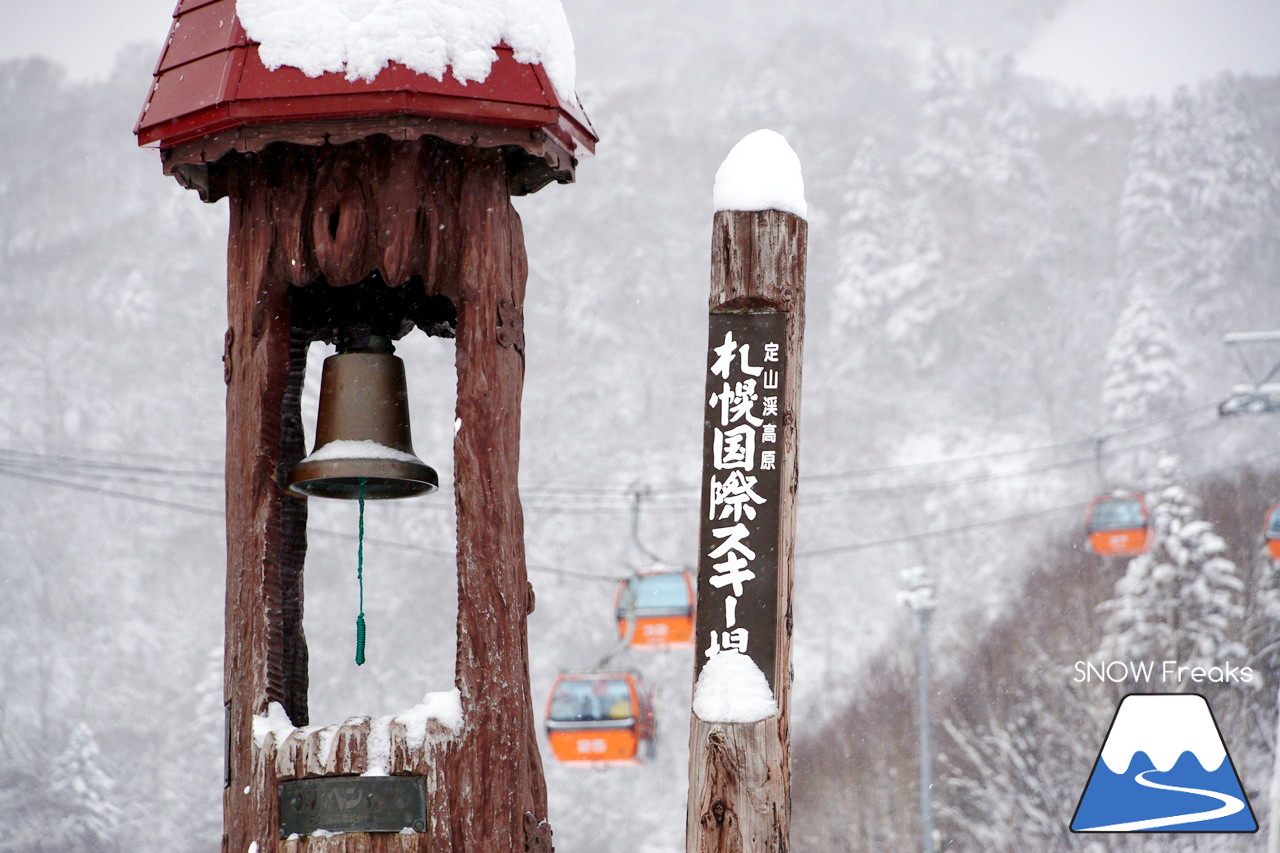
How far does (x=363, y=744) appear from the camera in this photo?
3.34 m

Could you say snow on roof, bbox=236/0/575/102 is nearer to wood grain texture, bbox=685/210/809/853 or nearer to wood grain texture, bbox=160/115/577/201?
wood grain texture, bbox=160/115/577/201

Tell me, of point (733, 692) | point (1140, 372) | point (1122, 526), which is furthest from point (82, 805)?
point (733, 692)

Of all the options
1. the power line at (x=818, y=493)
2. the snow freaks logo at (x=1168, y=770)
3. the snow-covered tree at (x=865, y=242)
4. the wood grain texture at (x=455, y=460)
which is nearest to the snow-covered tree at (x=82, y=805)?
the power line at (x=818, y=493)

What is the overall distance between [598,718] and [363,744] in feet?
42.7

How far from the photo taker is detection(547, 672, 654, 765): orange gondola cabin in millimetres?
16109

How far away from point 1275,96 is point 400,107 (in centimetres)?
6244

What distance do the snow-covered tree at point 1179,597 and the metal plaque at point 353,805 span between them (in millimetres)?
A: 19722

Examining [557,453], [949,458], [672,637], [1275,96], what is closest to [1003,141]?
[1275,96]

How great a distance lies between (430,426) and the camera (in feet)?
165

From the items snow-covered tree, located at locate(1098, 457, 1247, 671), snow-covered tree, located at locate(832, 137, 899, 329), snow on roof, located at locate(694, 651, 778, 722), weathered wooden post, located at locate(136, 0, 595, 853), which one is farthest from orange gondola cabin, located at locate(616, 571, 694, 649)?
snow-covered tree, located at locate(832, 137, 899, 329)

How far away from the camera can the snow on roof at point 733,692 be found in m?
3.07

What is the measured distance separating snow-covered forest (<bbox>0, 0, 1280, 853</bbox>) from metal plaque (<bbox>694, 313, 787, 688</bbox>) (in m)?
18.8

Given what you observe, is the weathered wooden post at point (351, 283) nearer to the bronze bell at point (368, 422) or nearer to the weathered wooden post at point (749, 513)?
the bronze bell at point (368, 422)

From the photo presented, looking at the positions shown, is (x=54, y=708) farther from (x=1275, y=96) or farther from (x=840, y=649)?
(x=1275, y=96)
